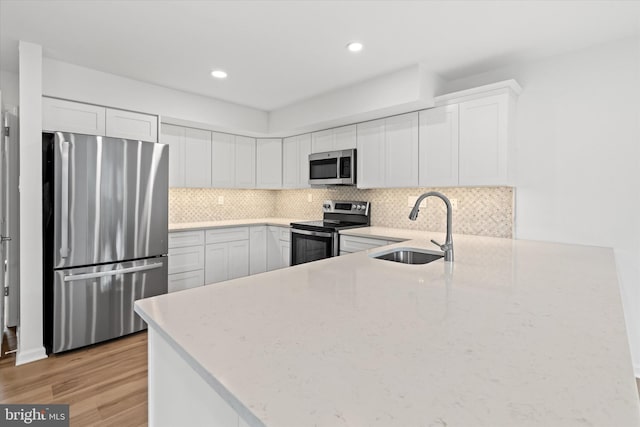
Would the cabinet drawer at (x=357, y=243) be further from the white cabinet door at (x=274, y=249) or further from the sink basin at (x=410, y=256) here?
the white cabinet door at (x=274, y=249)

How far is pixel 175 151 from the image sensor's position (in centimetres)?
366

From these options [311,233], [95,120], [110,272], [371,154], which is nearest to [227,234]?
[311,233]

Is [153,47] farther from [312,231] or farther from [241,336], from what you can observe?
[241,336]

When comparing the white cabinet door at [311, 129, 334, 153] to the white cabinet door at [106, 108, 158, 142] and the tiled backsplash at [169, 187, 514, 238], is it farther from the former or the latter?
the white cabinet door at [106, 108, 158, 142]

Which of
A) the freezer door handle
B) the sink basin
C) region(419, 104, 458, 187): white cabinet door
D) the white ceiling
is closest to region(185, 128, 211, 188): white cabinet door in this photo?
the white ceiling

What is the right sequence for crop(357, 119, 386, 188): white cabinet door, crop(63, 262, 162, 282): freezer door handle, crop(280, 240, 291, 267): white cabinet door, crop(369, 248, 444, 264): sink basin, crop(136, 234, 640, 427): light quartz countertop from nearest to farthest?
crop(136, 234, 640, 427): light quartz countertop, crop(369, 248, 444, 264): sink basin, crop(63, 262, 162, 282): freezer door handle, crop(357, 119, 386, 188): white cabinet door, crop(280, 240, 291, 267): white cabinet door

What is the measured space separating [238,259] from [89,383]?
200 centimetres

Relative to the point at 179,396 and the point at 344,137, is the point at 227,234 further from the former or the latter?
the point at 179,396

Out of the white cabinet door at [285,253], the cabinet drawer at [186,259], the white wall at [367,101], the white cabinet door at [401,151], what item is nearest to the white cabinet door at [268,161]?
the white wall at [367,101]

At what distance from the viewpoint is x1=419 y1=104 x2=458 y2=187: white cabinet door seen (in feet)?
9.18

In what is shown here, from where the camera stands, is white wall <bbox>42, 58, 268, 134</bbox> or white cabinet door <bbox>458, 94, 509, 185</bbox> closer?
white cabinet door <bbox>458, 94, 509, 185</bbox>

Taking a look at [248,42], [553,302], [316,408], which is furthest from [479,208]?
[316,408]

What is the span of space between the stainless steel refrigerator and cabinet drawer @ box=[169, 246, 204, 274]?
0.37 metres

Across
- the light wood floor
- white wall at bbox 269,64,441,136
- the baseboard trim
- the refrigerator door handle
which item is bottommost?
the light wood floor
